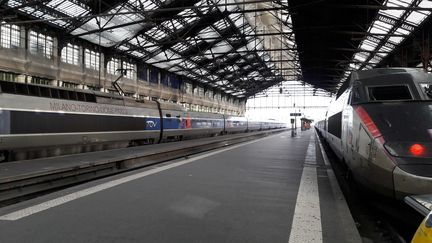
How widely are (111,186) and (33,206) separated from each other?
6.40ft

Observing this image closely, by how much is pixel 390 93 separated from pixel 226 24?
26182mm

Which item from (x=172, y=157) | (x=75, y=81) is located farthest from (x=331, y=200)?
(x=75, y=81)

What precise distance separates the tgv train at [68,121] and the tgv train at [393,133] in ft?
31.2

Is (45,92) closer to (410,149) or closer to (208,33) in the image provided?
(410,149)

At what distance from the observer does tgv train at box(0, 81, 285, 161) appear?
431 inches

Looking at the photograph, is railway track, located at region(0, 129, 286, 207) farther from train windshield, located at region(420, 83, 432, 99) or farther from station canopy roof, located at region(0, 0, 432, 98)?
train windshield, located at region(420, 83, 432, 99)

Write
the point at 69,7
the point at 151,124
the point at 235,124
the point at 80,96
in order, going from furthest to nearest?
the point at 235,124 < the point at 69,7 < the point at 151,124 < the point at 80,96

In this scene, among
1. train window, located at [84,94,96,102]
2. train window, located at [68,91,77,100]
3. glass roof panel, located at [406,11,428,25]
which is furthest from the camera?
glass roof panel, located at [406,11,428,25]

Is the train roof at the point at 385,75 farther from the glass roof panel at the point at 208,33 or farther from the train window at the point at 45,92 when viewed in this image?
the glass roof panel at the point at 208,33

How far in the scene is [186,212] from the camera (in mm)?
5762

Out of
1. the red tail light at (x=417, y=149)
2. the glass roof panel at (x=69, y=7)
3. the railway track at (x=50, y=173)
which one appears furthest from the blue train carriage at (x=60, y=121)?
the red tail light at (x=417, y=149)

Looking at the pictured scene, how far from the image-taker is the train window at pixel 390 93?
6.77 meters

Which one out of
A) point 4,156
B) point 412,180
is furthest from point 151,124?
point 412,180

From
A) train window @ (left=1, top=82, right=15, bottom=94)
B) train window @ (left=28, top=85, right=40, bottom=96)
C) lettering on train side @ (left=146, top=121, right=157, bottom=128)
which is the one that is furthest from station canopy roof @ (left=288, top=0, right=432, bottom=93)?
train window @ (left=1, top=82, right=15, bottom=94)
